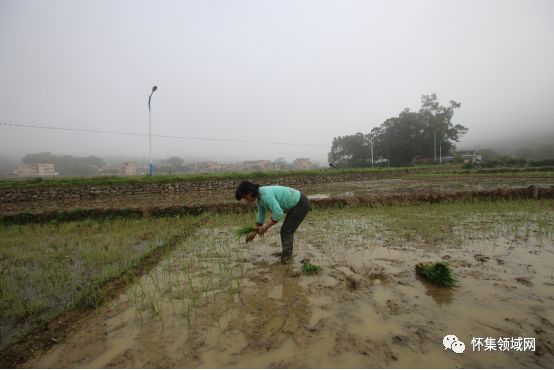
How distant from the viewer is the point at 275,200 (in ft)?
12.1

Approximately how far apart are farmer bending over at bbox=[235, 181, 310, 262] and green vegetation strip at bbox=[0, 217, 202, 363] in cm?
193

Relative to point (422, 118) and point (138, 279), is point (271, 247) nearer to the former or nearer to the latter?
point (138, 279)

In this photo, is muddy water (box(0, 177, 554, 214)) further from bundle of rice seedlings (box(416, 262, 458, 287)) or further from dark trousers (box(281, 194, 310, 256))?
bundle of rice seedlings (box(416, 262, 458, 287))

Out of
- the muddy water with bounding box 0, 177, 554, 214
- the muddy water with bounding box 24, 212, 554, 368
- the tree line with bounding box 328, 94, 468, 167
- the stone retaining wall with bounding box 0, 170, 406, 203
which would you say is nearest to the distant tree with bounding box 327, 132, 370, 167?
the tree line with bounding box 328, 94, 468, 167

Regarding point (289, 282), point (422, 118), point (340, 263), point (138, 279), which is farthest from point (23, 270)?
point (422, 118)

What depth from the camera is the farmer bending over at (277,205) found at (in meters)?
3.57

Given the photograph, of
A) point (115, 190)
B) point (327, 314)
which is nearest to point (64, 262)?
point (327, 314)

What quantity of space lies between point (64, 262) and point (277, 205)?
11.8ft

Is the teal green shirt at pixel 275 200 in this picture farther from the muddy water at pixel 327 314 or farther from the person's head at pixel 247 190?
the muddy water at pixel 327 314

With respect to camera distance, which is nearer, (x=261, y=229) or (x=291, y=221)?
(x=261, y=229)

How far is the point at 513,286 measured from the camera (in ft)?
9.50

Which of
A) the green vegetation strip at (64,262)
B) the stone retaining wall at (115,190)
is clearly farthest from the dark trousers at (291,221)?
the stone retaining wall at (115,190)

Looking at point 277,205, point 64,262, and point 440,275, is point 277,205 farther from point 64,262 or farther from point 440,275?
point 64,262

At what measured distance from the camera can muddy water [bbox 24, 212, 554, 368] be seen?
78.1 inches
